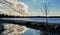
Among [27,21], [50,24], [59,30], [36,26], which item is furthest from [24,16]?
[59,30]

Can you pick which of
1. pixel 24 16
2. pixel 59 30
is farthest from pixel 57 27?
pixel 24 16

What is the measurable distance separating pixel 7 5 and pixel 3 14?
17 cm

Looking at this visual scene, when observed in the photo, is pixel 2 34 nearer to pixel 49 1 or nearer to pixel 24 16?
pixel 24 16

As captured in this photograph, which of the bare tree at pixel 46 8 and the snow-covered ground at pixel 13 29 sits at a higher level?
the bare tree at pixel 46 8

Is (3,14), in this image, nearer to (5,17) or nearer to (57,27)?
(5,17)

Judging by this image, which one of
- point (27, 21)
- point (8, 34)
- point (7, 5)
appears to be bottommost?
point (8, 34)

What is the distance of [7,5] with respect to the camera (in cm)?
279

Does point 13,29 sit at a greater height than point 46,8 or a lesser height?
lesser

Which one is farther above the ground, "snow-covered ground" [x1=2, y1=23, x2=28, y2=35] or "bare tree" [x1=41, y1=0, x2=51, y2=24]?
"bare tree" [x1=41, y1=0, x2=51, y2=24]

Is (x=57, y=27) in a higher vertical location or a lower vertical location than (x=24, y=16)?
lower

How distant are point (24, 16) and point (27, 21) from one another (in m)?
0.11

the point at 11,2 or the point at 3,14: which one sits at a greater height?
the point at 11,2

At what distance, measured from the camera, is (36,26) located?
8.75ft

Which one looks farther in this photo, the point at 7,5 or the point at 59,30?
the point at 7,5
